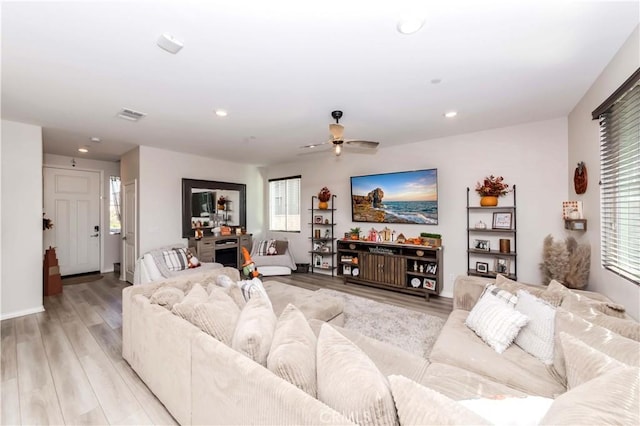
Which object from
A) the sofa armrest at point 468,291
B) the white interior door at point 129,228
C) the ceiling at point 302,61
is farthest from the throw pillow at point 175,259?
the sofa armrest at point 468,291

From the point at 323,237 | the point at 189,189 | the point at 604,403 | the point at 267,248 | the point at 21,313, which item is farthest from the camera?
the point at 267,248

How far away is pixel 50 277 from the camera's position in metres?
4.27

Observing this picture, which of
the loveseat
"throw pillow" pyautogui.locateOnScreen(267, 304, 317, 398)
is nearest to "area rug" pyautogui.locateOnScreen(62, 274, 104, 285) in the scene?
the loveseat

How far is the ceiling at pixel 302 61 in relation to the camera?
1.61m

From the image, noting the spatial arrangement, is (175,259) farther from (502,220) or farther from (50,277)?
(502,220)

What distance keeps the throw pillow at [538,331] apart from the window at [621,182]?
715 mm

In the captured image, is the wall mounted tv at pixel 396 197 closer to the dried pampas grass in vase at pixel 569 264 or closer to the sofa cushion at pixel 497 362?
the dried pampas grass in vase at pixel 569 264

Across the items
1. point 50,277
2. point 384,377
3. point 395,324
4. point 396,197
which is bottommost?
point 395,324

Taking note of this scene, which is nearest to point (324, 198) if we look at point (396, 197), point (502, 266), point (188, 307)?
point (396, 197)

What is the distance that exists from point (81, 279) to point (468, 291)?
6.66m

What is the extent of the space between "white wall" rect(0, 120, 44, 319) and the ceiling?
364 millimetres

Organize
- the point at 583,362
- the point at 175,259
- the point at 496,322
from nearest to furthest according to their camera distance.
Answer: the point at 583,362, the point at 496,322, the point at 175,259

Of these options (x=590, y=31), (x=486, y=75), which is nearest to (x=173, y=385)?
(x=486, y=75)

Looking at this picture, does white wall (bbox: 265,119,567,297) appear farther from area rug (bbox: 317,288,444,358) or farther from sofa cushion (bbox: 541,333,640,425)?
sofa cushion (bbox: 541,333,640,425)
